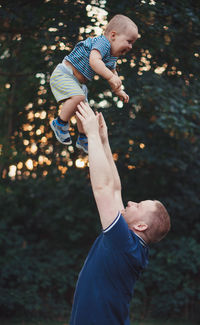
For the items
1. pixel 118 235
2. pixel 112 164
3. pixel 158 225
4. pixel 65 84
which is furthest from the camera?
pixel 112 164

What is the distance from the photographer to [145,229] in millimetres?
1820

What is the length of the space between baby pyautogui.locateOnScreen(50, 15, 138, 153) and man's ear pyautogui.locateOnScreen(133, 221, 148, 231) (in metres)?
0.66

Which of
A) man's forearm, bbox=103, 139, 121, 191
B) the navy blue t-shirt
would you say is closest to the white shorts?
man's forearm, bbox=103, 139, 121, 191

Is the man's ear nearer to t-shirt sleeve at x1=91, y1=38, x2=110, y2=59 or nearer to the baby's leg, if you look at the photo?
the baby's leg

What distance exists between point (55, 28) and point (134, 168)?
3077 millimetres

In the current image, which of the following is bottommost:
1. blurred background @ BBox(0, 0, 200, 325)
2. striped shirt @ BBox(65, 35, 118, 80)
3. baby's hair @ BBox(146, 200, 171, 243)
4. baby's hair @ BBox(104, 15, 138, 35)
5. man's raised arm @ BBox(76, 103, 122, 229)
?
blurred background @ BBox(0, 0, 200, 325)

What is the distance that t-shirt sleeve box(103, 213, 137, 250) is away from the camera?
1622 millimetres

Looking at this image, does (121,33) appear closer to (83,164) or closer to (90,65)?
(90,65)

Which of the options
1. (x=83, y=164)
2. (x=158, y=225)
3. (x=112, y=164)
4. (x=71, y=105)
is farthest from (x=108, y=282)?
(x=83, y=164)

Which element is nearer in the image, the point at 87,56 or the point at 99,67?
the point at 99,67

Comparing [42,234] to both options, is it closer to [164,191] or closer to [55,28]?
[164,191]

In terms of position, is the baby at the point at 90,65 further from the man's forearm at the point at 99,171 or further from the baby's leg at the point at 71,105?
the man's forearm at the point at 99,171

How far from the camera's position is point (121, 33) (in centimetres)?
195

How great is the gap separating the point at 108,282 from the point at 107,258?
114mm
